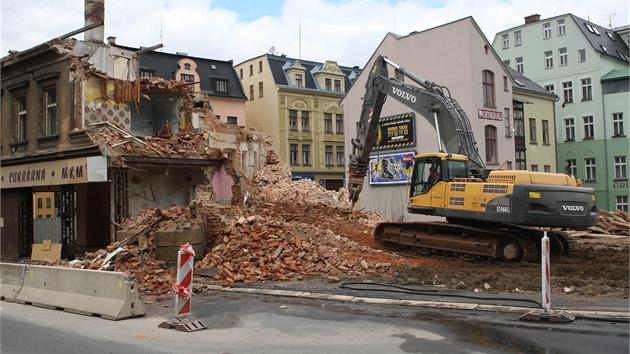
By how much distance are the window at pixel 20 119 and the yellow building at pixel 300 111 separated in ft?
83.4

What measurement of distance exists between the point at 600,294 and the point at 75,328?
29.4 ft

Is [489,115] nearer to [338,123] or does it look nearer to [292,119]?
[292,119]

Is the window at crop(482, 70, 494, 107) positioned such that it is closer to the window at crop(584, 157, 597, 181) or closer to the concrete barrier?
the window at crop(584, 157, 597, 181)

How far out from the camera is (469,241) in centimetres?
1489

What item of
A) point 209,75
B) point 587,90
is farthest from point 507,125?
point 209,75

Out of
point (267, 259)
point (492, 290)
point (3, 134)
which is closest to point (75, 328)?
point (267, 259)

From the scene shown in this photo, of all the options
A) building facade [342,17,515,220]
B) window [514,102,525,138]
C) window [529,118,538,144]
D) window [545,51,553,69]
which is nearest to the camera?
building facade [342,17,515,220]

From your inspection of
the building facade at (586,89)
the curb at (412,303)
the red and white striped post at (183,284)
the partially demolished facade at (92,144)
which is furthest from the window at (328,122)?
the red and white striped post at (183,284)

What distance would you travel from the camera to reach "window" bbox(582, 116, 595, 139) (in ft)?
143

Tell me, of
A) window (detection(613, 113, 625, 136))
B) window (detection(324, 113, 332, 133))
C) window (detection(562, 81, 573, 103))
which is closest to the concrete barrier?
window (detection(324, 113, 332, 133))

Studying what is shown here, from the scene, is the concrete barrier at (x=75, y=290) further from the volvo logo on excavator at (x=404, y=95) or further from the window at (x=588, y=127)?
the window at (x=588, y=127)

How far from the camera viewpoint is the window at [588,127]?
4369cm

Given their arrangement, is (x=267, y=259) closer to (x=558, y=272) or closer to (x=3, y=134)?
(x=558, y=272)

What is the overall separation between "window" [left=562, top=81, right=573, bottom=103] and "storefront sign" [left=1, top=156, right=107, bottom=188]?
38.2 meters
